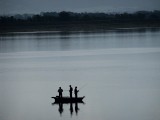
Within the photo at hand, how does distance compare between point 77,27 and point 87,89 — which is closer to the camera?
point 87,89

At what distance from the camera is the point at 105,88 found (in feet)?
101

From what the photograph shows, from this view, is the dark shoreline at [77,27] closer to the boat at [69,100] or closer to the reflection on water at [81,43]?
the reflection on water at [81,43]

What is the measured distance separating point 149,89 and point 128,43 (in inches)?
1946

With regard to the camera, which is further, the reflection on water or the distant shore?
the distant shore

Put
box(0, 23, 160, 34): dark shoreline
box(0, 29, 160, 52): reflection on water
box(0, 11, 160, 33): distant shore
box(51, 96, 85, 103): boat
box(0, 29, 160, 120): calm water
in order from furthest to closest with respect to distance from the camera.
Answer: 1. box(0, 23, 160, 34): dark shoreline
2. box(0, 11, 160, 33): distant shore
3. box(0, 29, 160, 52): reflection on water
4. box(51, 96, 85, 103): boat
5. box(0, 29, 160, 120): calm water

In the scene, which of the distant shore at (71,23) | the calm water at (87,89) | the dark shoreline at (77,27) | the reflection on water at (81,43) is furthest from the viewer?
the dark shoreline at (77,27)

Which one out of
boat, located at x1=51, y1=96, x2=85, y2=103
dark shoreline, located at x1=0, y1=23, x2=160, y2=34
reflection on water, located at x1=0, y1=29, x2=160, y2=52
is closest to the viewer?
boat, located at x1=51, y1=96, x2=85, y2=103

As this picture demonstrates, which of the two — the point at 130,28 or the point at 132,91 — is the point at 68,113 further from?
the point at 130,28

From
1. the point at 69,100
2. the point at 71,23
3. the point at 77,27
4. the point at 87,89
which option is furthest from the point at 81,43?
the point at 69,100

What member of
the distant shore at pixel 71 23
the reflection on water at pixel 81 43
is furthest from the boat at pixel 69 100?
the distant shore at pixel 71 23

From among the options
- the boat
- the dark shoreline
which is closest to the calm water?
the boat

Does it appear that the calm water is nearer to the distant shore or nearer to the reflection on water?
the reflection on water

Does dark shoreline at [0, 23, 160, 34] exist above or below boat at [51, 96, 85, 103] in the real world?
below

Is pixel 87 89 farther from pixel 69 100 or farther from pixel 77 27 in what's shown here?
pixel 77 27
